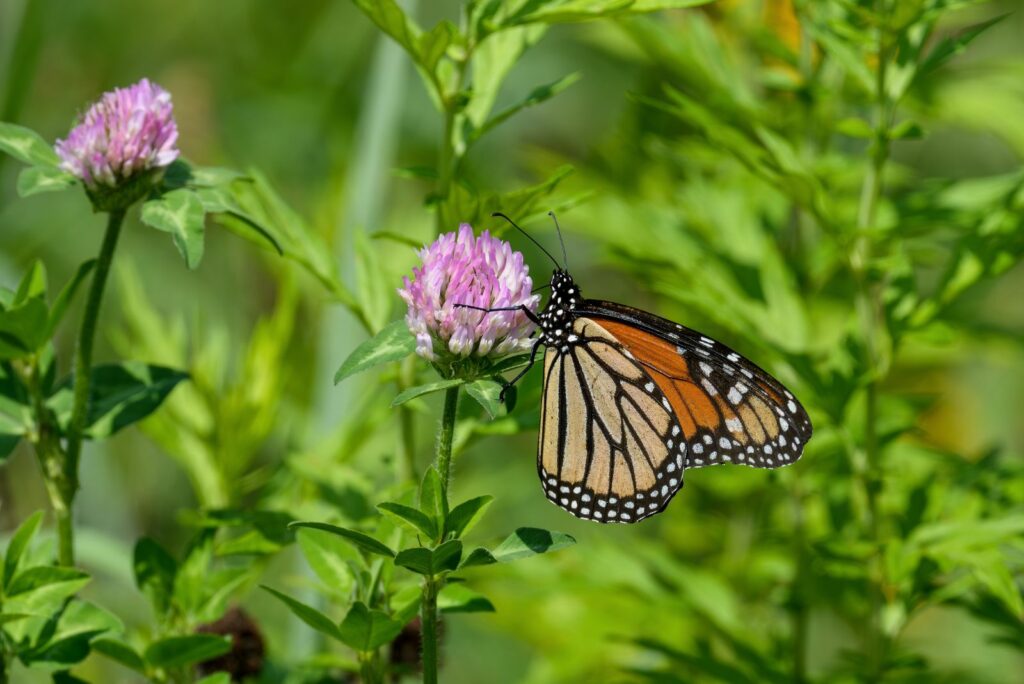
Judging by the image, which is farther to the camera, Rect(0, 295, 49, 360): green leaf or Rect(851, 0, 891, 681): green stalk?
Rect(851, 0, 891, 681): green stalk

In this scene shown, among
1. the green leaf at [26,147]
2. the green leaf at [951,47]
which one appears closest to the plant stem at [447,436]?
the green leaf at [26,147]

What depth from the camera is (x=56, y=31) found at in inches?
120

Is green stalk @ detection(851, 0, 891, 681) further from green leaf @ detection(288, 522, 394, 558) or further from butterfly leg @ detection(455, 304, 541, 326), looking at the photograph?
green leaf @ detection(288, 522, 394, 558)

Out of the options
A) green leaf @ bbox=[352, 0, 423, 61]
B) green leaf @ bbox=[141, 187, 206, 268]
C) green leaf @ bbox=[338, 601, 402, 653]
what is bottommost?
green leaf @ bbox=[338, 601, 402, 653]

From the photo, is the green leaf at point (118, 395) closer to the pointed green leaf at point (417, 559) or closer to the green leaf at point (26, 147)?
the green leaf at point (26, 147)

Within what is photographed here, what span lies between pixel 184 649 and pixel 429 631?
0.28 metres

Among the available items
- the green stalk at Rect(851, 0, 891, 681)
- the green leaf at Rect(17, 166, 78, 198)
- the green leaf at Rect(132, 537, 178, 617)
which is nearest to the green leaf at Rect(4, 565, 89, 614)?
the green leaf at Rect(132, 537, 178, 617)

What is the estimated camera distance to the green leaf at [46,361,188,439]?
1.21 metres

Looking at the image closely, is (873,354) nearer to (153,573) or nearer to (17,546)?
(153,573)

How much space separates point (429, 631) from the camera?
100 cm

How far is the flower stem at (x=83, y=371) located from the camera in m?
1.12

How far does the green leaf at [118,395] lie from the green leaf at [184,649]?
23cm

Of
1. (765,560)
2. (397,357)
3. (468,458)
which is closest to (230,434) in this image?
(397,357)

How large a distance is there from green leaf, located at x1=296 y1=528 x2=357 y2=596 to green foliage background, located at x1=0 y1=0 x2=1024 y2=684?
0.03 metres
